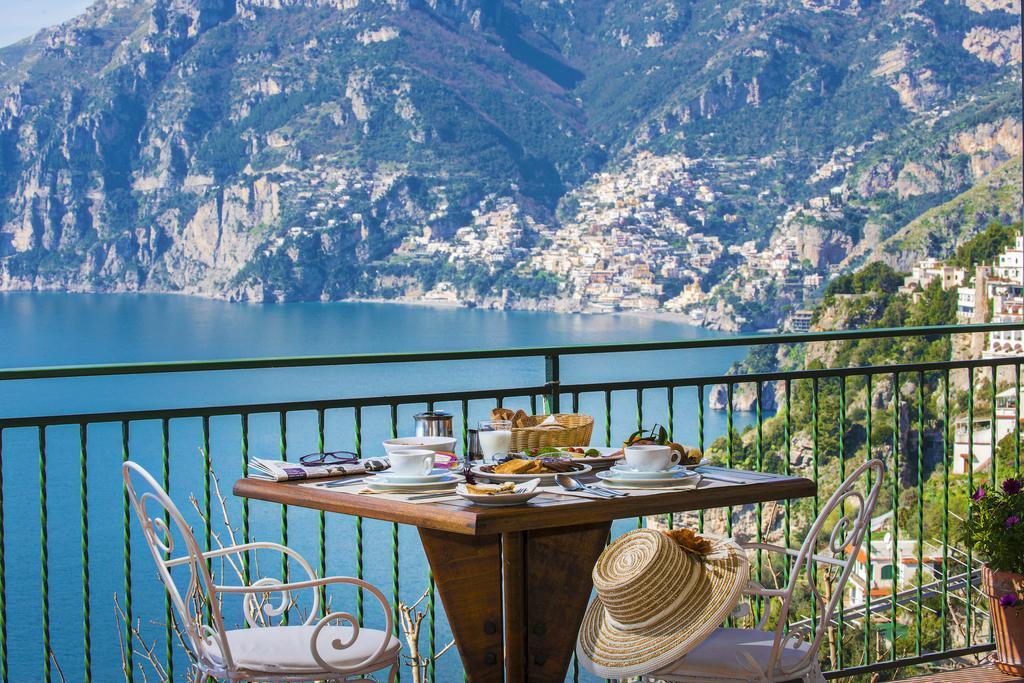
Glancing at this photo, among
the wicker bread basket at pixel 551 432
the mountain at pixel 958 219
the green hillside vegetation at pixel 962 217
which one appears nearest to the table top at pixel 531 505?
the wicker bread basket at pixel 551 432

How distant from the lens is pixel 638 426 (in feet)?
9.00

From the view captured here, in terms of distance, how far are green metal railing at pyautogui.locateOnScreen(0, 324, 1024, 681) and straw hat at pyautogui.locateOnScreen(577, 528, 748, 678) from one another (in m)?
0.22

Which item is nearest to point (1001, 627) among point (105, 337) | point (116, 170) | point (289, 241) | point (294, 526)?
point (294, 526)

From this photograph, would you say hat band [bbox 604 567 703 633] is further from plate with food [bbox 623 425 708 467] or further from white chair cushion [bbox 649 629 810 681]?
plate with food [bbox 623 425 708 467]

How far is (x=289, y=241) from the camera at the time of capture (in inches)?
2318

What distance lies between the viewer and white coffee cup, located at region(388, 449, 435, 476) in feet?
7.23

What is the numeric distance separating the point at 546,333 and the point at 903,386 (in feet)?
56.6

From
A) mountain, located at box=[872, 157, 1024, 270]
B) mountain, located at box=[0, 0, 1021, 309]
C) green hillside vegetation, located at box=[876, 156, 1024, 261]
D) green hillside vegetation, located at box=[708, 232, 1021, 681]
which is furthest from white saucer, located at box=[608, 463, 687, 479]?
mountain, located at box=[0, 0, 1021, 309]

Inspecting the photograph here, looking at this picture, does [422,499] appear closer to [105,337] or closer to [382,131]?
[105,337]

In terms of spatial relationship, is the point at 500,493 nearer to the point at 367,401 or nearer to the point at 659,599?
the point at 659,599

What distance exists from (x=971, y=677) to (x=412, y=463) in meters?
2.21

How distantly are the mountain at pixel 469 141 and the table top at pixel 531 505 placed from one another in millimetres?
50516

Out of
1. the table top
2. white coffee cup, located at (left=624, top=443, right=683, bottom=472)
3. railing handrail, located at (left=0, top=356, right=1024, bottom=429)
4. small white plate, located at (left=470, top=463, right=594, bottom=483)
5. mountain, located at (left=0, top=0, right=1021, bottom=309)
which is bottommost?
the table top

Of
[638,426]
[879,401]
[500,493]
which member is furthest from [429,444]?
[879,401]
